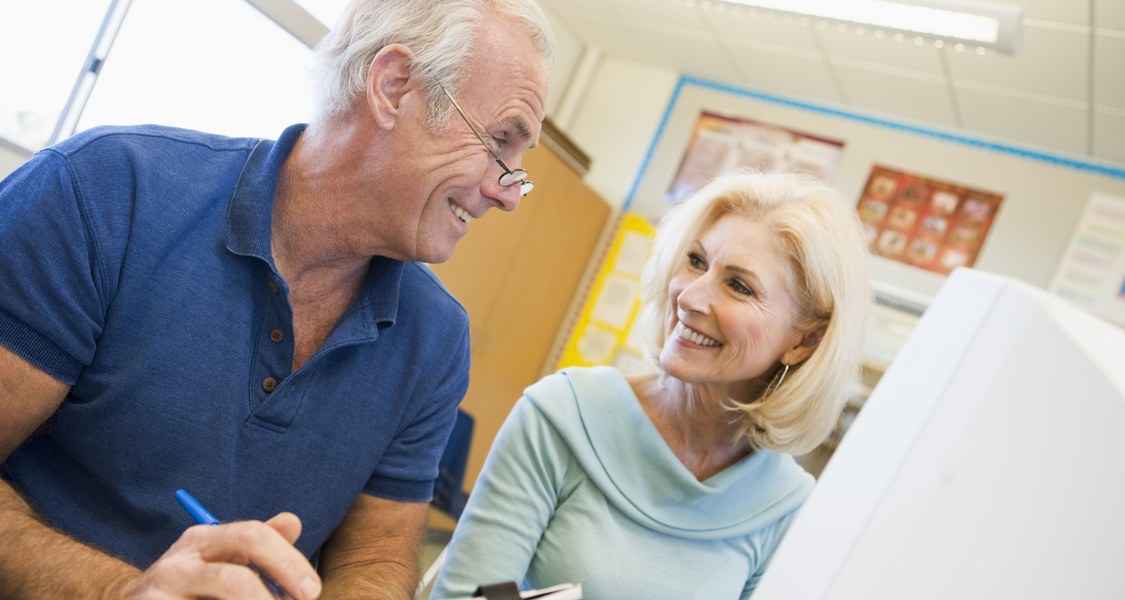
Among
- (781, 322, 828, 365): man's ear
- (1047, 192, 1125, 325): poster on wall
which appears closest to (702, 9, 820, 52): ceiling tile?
(1047, 192, 1125, 325): poster on wall

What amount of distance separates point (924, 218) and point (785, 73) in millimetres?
982

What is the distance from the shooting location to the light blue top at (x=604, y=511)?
1.23m

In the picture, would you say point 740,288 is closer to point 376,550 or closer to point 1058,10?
point 376,550

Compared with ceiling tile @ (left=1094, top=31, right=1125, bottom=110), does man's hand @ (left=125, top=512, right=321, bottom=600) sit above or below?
below

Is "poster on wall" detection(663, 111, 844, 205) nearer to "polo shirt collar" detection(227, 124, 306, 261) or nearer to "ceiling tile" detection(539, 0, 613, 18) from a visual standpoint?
"ceiling tile" detection(539, 0, 613, 18)

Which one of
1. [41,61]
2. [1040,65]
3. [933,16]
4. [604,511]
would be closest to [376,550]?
[604,511]

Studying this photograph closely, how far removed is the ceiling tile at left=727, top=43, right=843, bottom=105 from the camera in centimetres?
398

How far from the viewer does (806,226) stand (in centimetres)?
136

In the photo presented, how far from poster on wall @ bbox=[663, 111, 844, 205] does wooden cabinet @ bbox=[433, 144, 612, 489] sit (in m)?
0.52

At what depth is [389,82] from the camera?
1120 millimetres

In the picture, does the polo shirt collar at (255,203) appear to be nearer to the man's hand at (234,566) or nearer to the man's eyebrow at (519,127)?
the man's eyebrow at (519,127)

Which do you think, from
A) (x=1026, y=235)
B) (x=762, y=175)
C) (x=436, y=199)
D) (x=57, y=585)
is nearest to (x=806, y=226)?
(x=762, y=175)

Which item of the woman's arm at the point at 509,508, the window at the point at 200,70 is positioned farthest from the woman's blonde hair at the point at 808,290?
the window at the point at 200,70

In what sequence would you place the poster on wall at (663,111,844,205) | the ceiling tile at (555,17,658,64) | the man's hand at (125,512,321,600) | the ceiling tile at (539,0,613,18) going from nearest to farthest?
the man's hand at (125,512,321,600), the ceiling tile at (539,0,613,18), the poster on wall at (663,111,844,205), the ceiling tile at (555,17,658,64)
